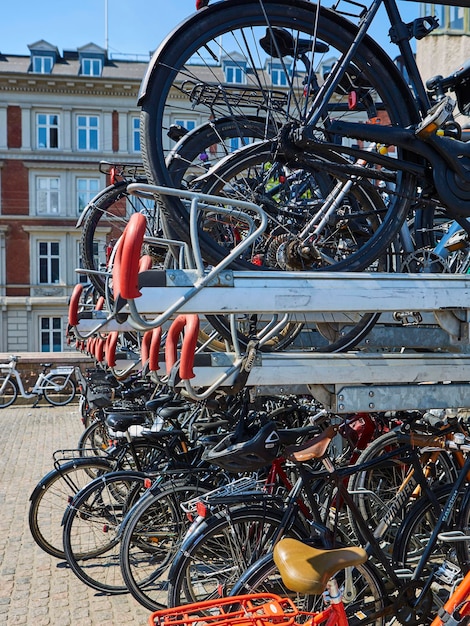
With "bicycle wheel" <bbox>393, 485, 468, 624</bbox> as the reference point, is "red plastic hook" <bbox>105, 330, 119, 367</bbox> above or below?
above

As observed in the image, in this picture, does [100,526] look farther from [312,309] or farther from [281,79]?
[281,79]

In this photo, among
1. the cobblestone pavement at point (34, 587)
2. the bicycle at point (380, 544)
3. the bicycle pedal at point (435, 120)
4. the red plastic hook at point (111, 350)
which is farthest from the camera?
the red plastic hook at point (111, 350)

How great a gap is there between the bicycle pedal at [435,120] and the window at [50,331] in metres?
28.0

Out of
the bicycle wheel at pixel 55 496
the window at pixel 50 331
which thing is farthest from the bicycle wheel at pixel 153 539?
the window at pixel 50 331

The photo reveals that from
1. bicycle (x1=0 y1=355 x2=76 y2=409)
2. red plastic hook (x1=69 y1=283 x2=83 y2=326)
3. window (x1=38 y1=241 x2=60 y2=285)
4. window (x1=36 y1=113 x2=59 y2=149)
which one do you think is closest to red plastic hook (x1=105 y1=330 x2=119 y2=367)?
red plastic hook (x1=69 y1=283 x2=83 y2=326)

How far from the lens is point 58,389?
15586 mm

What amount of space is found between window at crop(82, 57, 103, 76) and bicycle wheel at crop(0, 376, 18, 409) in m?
19.8

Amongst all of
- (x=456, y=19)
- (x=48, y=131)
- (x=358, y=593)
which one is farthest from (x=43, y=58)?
(x=358, y=593)

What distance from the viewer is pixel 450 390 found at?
3.28m

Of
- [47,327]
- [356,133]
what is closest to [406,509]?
[356,133]

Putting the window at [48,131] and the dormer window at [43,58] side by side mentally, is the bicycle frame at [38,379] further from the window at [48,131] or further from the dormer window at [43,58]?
the dormer window at [43,58]

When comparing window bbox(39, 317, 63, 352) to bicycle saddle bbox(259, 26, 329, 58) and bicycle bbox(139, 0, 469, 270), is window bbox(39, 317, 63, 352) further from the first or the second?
bicycle saddle bbox(259, 26, 329, 58)

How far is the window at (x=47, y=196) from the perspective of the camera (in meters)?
30.0

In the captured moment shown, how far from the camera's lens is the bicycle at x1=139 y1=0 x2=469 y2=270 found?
3.07 m
